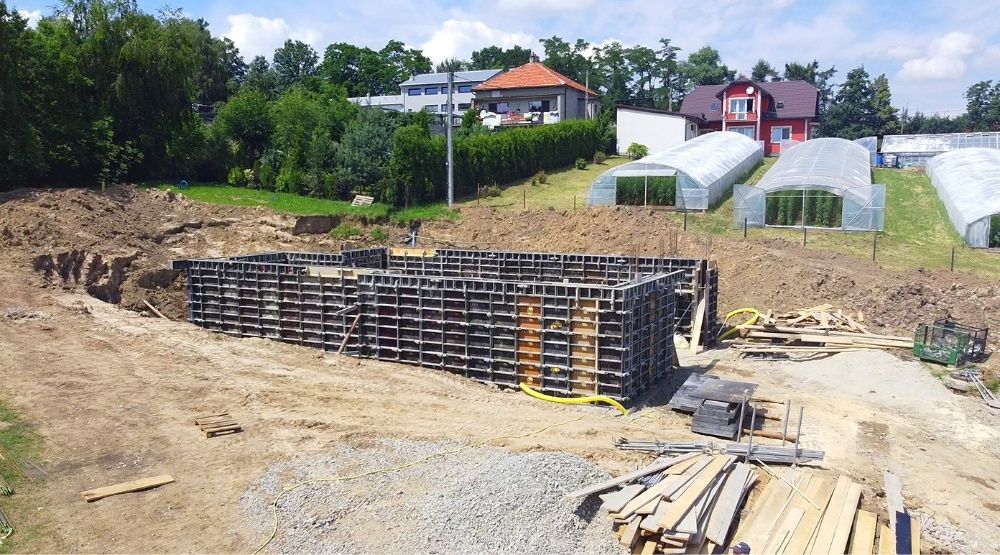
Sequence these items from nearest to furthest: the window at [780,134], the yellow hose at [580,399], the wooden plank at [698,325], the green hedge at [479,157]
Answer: the yellow hose at [580,399] < the wooden plank at [698,325] < the green hedge at [479,157] < the window at [780,134]

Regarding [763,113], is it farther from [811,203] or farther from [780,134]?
[811,203]

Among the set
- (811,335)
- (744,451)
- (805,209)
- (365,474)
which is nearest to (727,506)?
(744,451)

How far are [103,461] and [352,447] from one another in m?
3.99

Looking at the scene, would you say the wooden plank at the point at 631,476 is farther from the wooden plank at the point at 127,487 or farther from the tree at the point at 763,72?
the tree at the point at 763,72

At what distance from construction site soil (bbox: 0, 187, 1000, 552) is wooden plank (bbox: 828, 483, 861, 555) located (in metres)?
0.97

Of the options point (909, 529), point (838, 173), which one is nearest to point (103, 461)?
point (909, 529)

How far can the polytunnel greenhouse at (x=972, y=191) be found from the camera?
27.6m

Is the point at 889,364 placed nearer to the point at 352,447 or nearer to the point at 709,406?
the point at 709,406

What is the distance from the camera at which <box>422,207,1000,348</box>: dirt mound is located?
22.8 metres

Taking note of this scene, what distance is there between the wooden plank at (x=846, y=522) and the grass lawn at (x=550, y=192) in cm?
2466

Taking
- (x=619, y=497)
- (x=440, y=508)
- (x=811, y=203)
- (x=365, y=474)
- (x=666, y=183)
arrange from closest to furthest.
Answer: (x=440, y=508)
(x=619, y=497)
(x=365, y=474)
(x=811, y=203)
(x=666, y=183)

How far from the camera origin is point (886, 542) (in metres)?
10.0

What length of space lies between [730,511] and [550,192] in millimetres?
30963

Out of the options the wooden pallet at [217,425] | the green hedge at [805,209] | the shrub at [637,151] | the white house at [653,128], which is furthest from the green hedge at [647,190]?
the wooden pallet at [217,425]
